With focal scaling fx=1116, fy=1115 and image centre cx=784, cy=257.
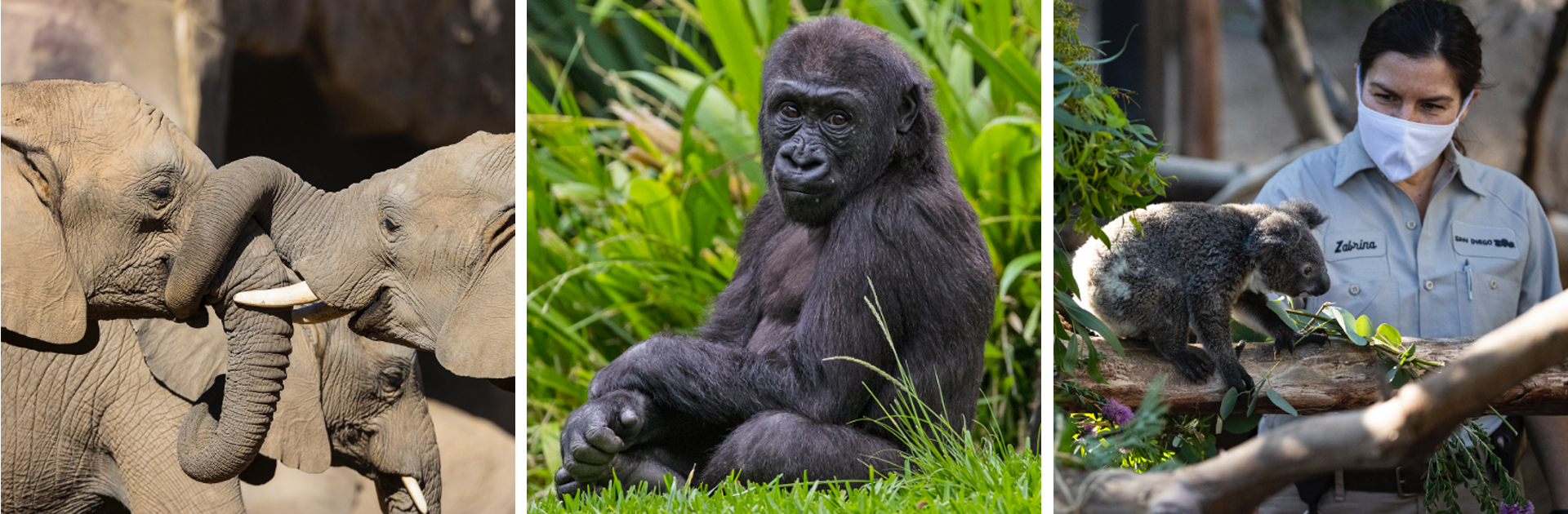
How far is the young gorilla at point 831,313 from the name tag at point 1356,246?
0.63 meters

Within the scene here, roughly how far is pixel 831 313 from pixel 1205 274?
0.64 meters

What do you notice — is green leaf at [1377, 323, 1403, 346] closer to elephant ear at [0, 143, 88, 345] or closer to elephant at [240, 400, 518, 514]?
elephant at [240, 400, 518, 514]

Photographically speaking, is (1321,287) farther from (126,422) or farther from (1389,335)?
(126,422)

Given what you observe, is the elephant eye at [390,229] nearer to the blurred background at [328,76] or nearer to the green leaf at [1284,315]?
the blurred background at [328,76]

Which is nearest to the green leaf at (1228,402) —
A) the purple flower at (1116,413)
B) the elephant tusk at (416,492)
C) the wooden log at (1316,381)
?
the wooden log at (1316,381)

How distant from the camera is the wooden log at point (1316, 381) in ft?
5.97

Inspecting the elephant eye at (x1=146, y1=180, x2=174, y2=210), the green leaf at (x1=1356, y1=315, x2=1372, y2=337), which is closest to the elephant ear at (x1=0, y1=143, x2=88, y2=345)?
the elephant eye at (x1=146, y1=180, x2=174, y2=210)

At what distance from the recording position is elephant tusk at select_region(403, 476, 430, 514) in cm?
257

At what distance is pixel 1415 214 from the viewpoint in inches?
80.9

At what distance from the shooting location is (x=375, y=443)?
2652 mm

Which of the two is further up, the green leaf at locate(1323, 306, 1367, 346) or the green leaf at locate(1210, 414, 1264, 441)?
the green leaf at locate(1323, 306, 1367, 346)

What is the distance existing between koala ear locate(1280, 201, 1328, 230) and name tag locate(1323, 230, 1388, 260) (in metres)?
0.11

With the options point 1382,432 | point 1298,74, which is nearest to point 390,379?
point 1382,432

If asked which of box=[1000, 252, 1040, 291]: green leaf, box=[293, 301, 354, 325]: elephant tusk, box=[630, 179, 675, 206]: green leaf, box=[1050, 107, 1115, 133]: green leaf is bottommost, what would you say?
box=[1000, 252, 1040, 291]: green leaf
